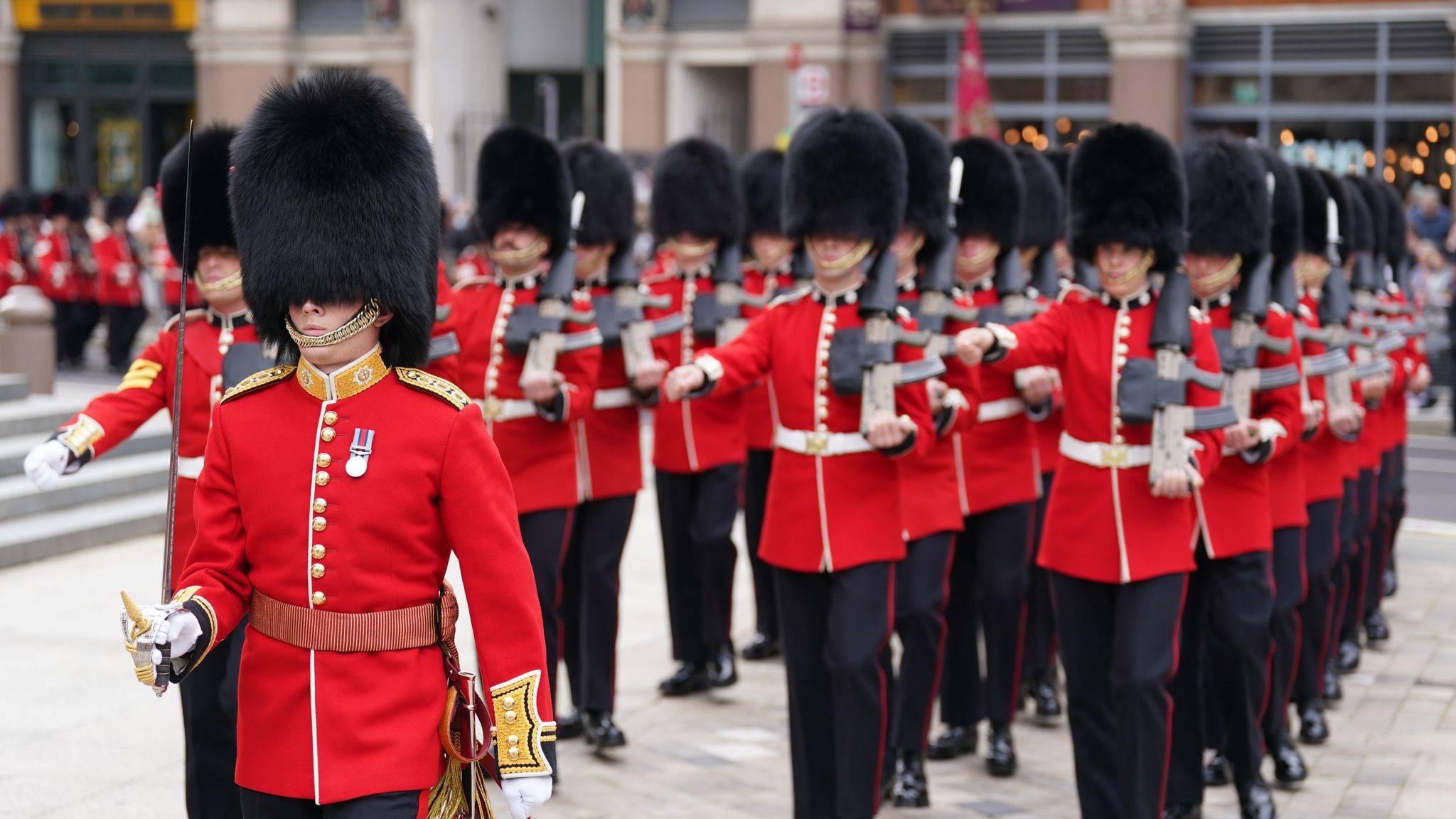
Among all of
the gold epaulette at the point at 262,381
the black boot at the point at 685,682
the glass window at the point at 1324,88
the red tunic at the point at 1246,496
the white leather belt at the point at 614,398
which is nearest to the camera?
the gold epaulette at the point at 262,381

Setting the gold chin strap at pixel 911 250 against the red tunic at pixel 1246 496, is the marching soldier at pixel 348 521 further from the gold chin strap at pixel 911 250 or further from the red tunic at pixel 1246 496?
the gold chin strap at pixel 911 250

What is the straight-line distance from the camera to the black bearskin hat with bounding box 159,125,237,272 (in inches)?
193

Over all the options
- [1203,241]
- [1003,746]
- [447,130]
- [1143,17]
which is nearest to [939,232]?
[1203,241]

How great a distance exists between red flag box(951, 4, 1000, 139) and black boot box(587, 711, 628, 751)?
1542cm

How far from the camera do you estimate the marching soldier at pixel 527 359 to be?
5863 mm

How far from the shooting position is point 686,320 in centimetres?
770

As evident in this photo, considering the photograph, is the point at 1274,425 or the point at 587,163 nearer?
the point at 1274,425

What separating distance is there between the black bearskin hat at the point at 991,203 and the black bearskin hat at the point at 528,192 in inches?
59.8

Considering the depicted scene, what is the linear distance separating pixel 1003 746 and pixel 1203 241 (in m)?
1.73

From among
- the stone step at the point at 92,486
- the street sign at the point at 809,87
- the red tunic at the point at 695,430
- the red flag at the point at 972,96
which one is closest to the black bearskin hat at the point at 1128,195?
the red tunic at the point at 695,430

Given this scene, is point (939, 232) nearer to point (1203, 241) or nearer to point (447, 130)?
point (1203, 241)

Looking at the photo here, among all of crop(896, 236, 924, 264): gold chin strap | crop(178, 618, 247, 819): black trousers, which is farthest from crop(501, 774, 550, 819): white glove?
crop(896, 236, 924, 264): gold chin strap

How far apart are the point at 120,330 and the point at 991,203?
1337 cm

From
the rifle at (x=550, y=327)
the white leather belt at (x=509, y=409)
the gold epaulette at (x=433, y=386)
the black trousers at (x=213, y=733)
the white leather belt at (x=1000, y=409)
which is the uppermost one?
the gold epaulette at (x=433, y=386)
